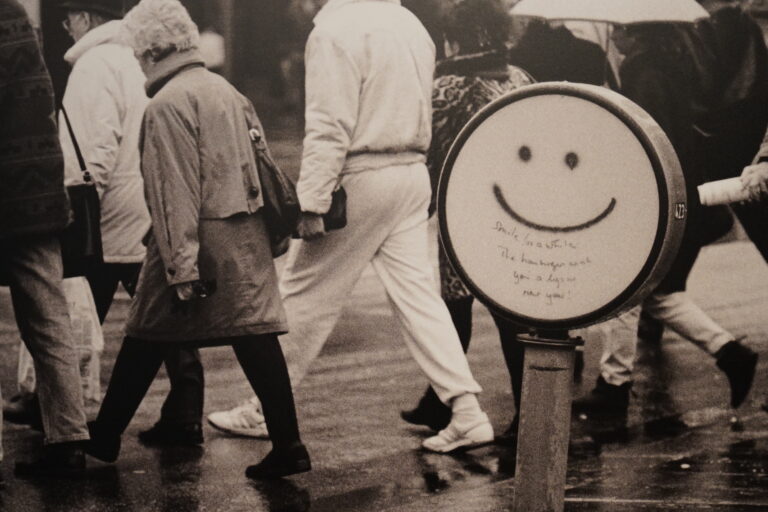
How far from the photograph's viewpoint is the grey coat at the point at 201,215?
5.68 metres

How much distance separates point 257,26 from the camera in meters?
8.40

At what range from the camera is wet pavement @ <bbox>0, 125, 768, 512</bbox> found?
5.46m

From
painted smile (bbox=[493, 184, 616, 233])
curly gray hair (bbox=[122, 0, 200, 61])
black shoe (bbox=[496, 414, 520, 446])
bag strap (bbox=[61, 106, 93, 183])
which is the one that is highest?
painted smile (bbox=[493, 184, 616, 233])

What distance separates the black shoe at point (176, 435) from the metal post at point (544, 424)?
131 inches

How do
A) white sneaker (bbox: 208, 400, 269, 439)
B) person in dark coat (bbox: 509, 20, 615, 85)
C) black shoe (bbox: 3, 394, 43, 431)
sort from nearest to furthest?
white sneaker (bbox: 208, 400, 269, 439) < black shoe (bbox: 3, 394, 43, 431) < person in dark coat (bbox: 509, 20, 615, 85)

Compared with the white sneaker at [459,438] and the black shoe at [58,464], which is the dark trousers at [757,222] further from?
the black shoe at [58,464]

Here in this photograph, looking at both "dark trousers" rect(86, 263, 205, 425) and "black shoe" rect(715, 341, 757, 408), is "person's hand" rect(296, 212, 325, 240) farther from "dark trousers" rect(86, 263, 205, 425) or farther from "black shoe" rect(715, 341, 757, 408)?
"black shoe" rect(715, 341, 757, 408)

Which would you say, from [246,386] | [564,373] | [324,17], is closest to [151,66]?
[324,17]

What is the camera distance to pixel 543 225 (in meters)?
3.41

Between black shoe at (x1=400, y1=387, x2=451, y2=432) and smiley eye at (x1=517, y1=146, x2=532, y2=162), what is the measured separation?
3441mm

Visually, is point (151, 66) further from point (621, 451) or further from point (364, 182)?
point (621, 451)

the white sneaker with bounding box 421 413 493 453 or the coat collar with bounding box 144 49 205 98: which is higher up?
the coat collar with bounding box 144 49 205 98

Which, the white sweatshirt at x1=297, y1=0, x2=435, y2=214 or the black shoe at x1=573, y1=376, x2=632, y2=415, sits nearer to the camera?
the white sweatshirt at x1=297, y1=0, x2=435, y2=214

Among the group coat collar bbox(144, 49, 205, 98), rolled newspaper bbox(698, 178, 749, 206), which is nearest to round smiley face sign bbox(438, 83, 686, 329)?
rolled newspaper bbox(698, 178, 749, 206)
